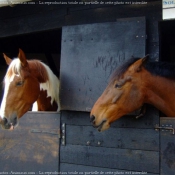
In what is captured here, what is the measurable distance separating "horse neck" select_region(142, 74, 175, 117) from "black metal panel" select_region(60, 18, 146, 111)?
0.27 meters

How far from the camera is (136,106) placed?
7.00 feet

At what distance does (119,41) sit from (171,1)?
52 cm

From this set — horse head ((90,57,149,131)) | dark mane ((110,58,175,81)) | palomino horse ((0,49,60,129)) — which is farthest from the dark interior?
palomino horse ((0,49,60,129))

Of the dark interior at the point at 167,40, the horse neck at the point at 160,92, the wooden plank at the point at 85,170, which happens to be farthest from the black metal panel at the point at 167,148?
the dark interior at the point at 167,40

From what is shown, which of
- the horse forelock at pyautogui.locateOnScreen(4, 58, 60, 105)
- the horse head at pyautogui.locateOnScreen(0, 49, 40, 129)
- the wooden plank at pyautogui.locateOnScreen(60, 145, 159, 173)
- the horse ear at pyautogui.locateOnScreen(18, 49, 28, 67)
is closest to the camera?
the wooden plank at pyautogui.locateOnScreen(60, 145, 159, 173)

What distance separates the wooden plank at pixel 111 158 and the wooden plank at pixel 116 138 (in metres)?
0.04

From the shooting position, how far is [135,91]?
2143 mm

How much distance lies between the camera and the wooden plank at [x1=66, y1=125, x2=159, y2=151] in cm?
234

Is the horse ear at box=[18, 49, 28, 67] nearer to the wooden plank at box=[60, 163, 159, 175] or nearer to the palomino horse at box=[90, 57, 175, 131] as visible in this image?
the palomino horse at box=[90, 57, 175, 131]

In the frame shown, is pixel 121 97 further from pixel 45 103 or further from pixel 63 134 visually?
pixel 45 103

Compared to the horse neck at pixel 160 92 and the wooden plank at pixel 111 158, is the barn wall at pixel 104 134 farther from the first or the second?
the horse neck at pixel 160 92

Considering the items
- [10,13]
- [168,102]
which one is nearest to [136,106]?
[168,102]

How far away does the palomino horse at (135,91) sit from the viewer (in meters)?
2.11

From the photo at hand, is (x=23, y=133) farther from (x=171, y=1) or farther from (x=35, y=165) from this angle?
(x=171, y=1)
